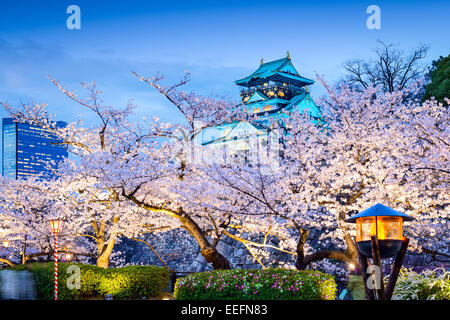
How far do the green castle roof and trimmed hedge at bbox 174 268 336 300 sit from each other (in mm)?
31576

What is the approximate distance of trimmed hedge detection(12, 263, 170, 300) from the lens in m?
14.1

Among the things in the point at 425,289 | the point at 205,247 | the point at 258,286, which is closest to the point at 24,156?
the point at 205,247

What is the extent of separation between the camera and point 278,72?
41.0 m

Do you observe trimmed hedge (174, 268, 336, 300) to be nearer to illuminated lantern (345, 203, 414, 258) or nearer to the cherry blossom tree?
the cherry blossom tree

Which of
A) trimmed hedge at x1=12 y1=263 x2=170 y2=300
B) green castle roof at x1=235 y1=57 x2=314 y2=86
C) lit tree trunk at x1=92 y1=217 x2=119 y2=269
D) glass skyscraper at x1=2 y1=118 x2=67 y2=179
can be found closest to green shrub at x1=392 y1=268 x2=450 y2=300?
trimmed hedge at x1=12 y1=263 x2=170 y2=300

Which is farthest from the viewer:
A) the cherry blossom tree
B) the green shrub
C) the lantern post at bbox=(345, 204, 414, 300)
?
the cherry blossom tree

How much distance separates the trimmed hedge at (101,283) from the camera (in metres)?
14.1

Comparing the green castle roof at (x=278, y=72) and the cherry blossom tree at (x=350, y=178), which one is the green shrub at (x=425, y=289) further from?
the green castle roof at (x=278, y=72)

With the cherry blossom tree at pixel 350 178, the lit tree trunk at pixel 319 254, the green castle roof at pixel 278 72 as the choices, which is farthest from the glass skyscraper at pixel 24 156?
the green castle roof at pixel 278 72

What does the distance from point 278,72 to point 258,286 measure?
3232cm

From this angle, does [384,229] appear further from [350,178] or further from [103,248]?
[103,248]

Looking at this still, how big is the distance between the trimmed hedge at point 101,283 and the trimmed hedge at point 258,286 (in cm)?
292

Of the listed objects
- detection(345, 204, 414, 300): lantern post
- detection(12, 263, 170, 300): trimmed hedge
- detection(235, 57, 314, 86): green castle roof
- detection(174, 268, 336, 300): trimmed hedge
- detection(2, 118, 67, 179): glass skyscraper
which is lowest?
detection(12, 263, 170, 300): trimmed hedge
